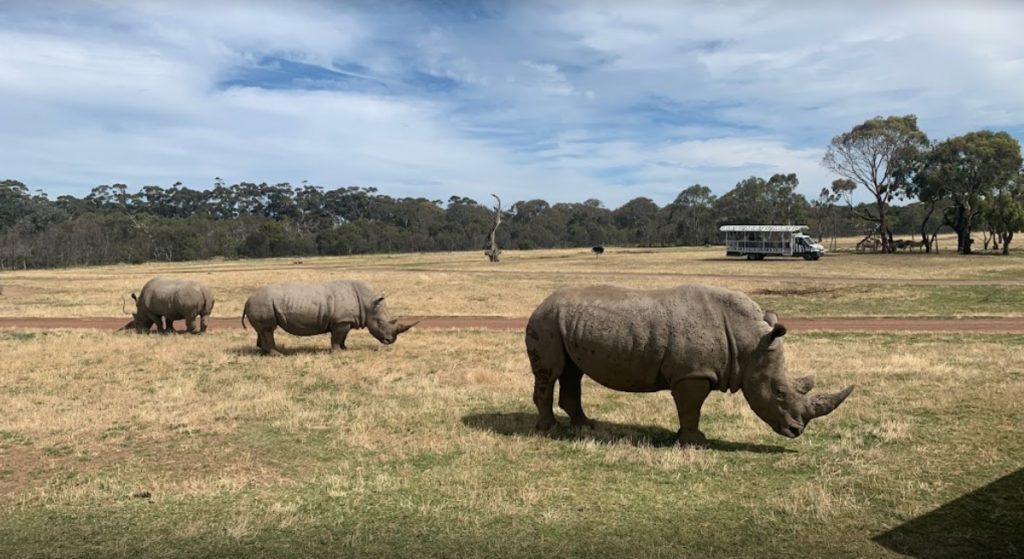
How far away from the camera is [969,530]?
614cm

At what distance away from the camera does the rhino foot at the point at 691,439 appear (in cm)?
904

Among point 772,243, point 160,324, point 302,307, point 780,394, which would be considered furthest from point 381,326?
point 772,243

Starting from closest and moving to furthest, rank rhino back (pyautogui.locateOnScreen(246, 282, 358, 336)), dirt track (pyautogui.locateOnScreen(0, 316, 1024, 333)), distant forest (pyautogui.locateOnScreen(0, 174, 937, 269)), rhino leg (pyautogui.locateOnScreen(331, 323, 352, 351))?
rhino back (pyautogui.locateOnScreen(246, 282, 358, 336)) < rhino leg (pyautogui.locateOnScreen(331, 323, 352, 351)) < dirt track (pyautogui.locateOnScreen(0, 316, 1024, 333)) < distant forest (pyautogui.locateOnScreen(0, 174, 937, 269))

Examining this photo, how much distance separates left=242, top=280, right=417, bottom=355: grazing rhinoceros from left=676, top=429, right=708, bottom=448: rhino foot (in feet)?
31.2

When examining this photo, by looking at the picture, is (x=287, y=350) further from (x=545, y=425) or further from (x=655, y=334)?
(x=655, y=334)

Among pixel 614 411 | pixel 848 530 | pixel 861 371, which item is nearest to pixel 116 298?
pixel 614 411

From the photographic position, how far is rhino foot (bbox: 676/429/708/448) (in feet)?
29.7

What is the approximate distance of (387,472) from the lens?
8.09 m

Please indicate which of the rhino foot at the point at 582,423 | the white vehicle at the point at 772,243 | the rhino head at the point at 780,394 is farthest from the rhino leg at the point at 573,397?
the white vehicle at the point at 772,243

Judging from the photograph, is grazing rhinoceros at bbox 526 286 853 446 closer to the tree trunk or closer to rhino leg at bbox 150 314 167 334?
rhino leg at bbox 150 314 167 334

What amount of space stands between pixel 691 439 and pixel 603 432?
1.34 metres

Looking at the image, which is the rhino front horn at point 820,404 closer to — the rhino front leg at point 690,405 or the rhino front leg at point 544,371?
the rhino front leg at point 690,405

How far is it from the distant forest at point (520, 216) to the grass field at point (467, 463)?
55333 mm

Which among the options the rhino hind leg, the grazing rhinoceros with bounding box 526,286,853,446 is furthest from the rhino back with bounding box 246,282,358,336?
the grazing rhinoceros with bounding box 526,286,853,446
